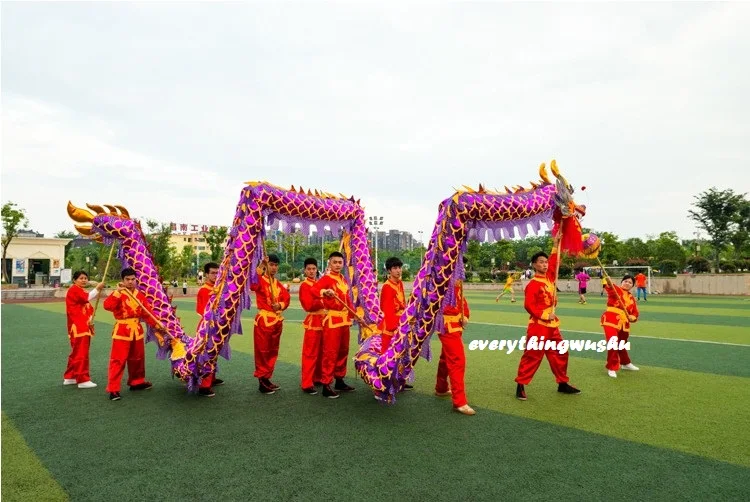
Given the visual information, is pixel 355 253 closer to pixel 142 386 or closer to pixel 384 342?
pixel 384 342

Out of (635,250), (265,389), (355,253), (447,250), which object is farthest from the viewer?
(635,250)

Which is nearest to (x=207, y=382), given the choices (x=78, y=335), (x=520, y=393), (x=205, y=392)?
(x=205, y=392)

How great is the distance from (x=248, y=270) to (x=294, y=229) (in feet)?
2.52

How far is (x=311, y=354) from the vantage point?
600 cm

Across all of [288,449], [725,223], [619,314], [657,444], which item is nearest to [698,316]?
[619,314]

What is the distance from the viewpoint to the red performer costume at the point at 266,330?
595 cm

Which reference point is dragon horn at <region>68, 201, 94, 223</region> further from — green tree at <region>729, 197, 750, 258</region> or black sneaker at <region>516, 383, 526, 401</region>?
green tree at <region>729, 197, 750, 258</region>

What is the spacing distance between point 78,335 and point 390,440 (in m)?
4.70

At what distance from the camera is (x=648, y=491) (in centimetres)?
317

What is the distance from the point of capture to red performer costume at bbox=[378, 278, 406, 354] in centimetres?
552

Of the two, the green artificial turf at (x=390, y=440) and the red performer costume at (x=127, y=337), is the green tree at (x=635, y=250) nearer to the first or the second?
the green artificial turf at (x=390, y=440)

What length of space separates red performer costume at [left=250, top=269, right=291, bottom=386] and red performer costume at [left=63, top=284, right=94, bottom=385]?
239 centimetres

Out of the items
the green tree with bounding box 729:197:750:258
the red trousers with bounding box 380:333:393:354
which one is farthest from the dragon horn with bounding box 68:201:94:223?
the green tree with bounding box 729:197:750:258

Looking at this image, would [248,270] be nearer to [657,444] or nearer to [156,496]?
[156,496]
